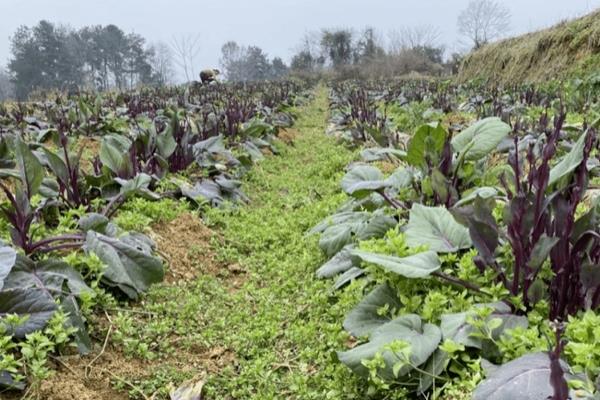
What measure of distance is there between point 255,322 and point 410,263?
911mm

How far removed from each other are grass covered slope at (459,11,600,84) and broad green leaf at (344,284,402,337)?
41.2 feet

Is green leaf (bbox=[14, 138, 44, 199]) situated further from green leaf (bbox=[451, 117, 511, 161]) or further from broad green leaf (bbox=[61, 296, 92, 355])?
green leaf (bbox=[451, 117, 511, 161])

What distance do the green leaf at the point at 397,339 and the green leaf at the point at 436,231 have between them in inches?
16.6

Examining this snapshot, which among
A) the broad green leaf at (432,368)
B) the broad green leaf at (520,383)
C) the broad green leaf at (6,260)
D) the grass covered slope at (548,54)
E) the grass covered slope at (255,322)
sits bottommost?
the grass covered slope at (255,322)

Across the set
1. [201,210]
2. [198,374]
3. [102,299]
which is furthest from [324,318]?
[201,210]

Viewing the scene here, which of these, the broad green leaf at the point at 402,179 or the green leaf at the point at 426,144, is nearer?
the green leaf at the point at 426,144

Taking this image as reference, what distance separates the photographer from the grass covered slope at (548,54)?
503 inches

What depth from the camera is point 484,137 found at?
265cm

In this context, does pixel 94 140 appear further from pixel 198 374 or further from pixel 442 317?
pixel 442 317

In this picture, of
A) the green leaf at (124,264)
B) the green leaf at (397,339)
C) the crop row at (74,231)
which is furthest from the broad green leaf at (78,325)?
the green leaf at (397,339)

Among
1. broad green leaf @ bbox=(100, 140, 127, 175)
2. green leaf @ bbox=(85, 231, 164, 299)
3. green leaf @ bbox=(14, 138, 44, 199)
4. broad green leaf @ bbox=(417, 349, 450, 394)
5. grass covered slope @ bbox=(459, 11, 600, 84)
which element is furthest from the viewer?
grass covered slope @ bbox=(459, 11, 600, 84)

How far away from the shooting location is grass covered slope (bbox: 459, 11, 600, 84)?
12.8m

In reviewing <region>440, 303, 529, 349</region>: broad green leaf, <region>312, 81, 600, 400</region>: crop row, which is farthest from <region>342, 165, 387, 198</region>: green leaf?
<region>440, 303, 529, 349</region>: broad green leaf

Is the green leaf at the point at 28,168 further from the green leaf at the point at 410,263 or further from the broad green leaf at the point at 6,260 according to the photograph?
the green leaf at the point at 410,263
